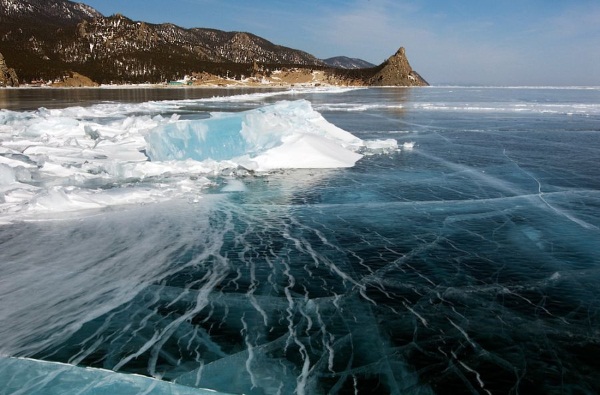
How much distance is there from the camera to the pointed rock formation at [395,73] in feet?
511

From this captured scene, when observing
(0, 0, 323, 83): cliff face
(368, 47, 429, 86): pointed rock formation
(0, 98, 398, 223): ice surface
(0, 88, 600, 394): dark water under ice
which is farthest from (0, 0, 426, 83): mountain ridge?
(0, 88, 600, 394): dark water under ice

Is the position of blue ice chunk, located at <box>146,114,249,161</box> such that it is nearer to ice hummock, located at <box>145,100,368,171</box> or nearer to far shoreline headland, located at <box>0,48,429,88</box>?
ice hummock, located at <box>145,100,368,171</box>

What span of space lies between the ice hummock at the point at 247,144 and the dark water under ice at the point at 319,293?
2865mm

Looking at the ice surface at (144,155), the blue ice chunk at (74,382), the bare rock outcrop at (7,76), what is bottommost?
the blue ice chunk at (74,382)

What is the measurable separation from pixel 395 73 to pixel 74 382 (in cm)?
16563

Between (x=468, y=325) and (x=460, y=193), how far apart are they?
199 inches

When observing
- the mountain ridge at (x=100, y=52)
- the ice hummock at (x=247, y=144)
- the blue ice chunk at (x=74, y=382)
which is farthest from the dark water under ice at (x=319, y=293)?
the mountain ridge at (x=100, y=52)

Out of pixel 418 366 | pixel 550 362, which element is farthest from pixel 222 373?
pixel 550 362

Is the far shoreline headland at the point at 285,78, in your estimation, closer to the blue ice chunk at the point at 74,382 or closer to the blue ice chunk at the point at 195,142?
the blue ice chunk at the point at 195,142

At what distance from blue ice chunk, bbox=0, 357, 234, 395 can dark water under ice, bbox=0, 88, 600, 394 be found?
0.08ft

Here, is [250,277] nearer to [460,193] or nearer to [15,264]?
[15,264]

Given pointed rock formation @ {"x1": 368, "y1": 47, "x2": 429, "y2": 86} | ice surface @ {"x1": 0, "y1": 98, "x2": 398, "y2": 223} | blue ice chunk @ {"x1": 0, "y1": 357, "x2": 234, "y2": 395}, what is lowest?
blue ice chunk @ {"x1": 0, "y1": 357, "x2": 234, "y2": 395}

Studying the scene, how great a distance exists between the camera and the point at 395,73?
158125mm

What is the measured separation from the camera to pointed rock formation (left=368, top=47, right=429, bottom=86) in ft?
511
